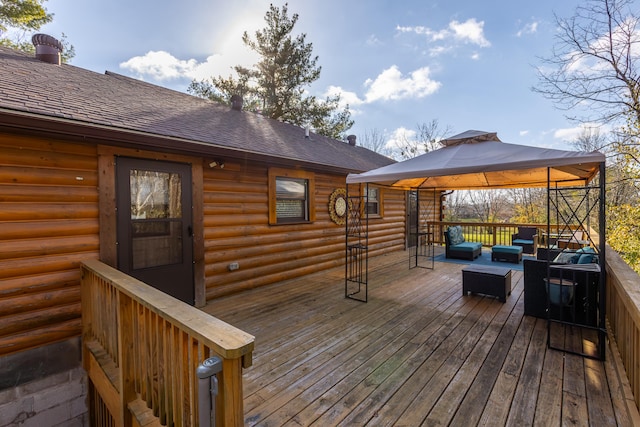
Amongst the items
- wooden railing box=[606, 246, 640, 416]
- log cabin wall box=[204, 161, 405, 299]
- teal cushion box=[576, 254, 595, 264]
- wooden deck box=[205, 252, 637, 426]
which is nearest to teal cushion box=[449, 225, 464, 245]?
log cabin wall box=[204, 161, 405, 299]

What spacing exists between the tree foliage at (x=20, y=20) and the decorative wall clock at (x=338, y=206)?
9154 mm

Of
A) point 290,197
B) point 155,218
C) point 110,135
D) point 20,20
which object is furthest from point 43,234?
point 20,20

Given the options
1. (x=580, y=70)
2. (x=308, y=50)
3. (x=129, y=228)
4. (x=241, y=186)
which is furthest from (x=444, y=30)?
(x=129, y=228)

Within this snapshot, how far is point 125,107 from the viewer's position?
12.5 ft

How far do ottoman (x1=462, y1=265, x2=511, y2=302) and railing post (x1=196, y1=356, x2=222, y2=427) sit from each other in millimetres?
4268

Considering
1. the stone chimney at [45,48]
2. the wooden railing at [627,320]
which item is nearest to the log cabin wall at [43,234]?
the stone chimney at [45,48]

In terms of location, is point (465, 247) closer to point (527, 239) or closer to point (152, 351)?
point (527, 239)

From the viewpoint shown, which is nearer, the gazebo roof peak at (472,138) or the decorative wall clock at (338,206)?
the gazebo roof peak at (472,138)

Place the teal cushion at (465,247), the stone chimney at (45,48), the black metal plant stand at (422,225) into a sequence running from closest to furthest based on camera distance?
the stone chimney at (45,48) → the teal cushion at (465,247) → the black metal plant stand at (422,225)

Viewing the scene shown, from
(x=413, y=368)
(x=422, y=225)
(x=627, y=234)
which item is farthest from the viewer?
(x=422, y=225)

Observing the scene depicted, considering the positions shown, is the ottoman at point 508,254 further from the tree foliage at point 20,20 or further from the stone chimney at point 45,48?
the tree foliage at point 20,20

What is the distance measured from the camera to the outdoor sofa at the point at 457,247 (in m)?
7.42

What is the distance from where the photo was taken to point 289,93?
520 inches

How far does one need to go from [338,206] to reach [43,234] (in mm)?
4928
